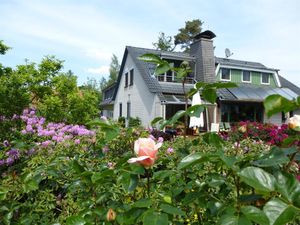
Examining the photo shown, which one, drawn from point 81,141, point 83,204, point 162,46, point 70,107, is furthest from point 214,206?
point 162,46

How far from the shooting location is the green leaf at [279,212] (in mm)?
635

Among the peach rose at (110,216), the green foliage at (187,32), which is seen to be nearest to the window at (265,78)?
the green foliage at (187,32)

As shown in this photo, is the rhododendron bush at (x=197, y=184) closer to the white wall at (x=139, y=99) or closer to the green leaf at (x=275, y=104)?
the green leaf at (x=275, y=104)

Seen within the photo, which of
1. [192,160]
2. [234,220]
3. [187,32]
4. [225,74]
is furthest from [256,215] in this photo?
[187,32]

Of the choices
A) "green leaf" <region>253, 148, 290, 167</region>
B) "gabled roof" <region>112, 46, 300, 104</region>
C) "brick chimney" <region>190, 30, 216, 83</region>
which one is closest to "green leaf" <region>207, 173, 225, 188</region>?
"green leaf" <region>253, 148, 290, 167</region>

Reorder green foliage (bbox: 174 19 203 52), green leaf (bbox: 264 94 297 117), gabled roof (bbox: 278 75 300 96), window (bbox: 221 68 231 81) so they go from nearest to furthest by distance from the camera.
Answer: green leaf (bbox: 264 94 297 117) < window (bbox: 221 68 231 81) < gabled roof (bbox: 278 75 300 96) < green foliage (bbox: 174 19 203 52)

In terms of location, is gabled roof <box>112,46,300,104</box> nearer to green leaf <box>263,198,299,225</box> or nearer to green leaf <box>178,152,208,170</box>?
green leaf <box>178,152,208,170</box>

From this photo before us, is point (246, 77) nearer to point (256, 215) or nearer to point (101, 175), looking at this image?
point (101, 175)

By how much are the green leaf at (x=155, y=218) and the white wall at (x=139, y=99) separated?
1946 cm

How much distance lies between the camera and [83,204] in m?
1.26

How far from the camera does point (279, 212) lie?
2.13 ft

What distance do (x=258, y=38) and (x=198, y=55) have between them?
33.1 feet

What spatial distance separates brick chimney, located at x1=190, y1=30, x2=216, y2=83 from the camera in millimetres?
23609

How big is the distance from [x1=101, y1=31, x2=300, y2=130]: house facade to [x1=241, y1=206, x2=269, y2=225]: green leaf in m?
19.9
